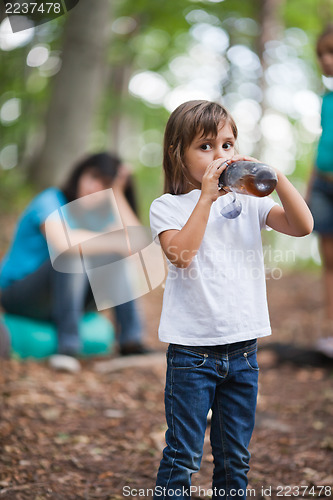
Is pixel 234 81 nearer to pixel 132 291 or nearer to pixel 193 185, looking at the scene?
pixel 132 291

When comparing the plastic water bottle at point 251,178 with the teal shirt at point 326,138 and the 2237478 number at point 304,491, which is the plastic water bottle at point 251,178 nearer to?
the 2237478 number at point 304,491

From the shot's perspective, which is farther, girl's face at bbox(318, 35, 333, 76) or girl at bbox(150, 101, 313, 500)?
girl's face at bbox(318, 35, 333, 76)

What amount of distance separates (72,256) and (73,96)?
3.94 meters

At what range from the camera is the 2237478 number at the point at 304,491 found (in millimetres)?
1870

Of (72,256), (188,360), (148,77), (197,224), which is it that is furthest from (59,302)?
(148,77)

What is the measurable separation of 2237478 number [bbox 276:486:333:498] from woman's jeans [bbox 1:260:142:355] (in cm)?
198

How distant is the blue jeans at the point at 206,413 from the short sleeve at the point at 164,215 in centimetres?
37

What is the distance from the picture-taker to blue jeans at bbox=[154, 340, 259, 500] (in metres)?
1.49

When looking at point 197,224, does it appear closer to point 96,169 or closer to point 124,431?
point 124,431

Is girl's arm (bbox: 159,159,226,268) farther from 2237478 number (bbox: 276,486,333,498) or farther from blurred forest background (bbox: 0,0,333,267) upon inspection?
blurred forest background (bbox: 0,0,333,267)

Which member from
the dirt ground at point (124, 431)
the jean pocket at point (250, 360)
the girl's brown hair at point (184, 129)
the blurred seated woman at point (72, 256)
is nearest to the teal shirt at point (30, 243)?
the blurred seated woman at point (72, 256)

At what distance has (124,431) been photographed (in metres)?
2.51

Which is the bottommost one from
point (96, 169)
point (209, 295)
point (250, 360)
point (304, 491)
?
point (304, 491)

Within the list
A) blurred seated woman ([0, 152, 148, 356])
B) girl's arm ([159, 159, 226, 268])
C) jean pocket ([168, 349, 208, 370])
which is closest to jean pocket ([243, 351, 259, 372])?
jean pocket ([168, 349, 208, 370])
